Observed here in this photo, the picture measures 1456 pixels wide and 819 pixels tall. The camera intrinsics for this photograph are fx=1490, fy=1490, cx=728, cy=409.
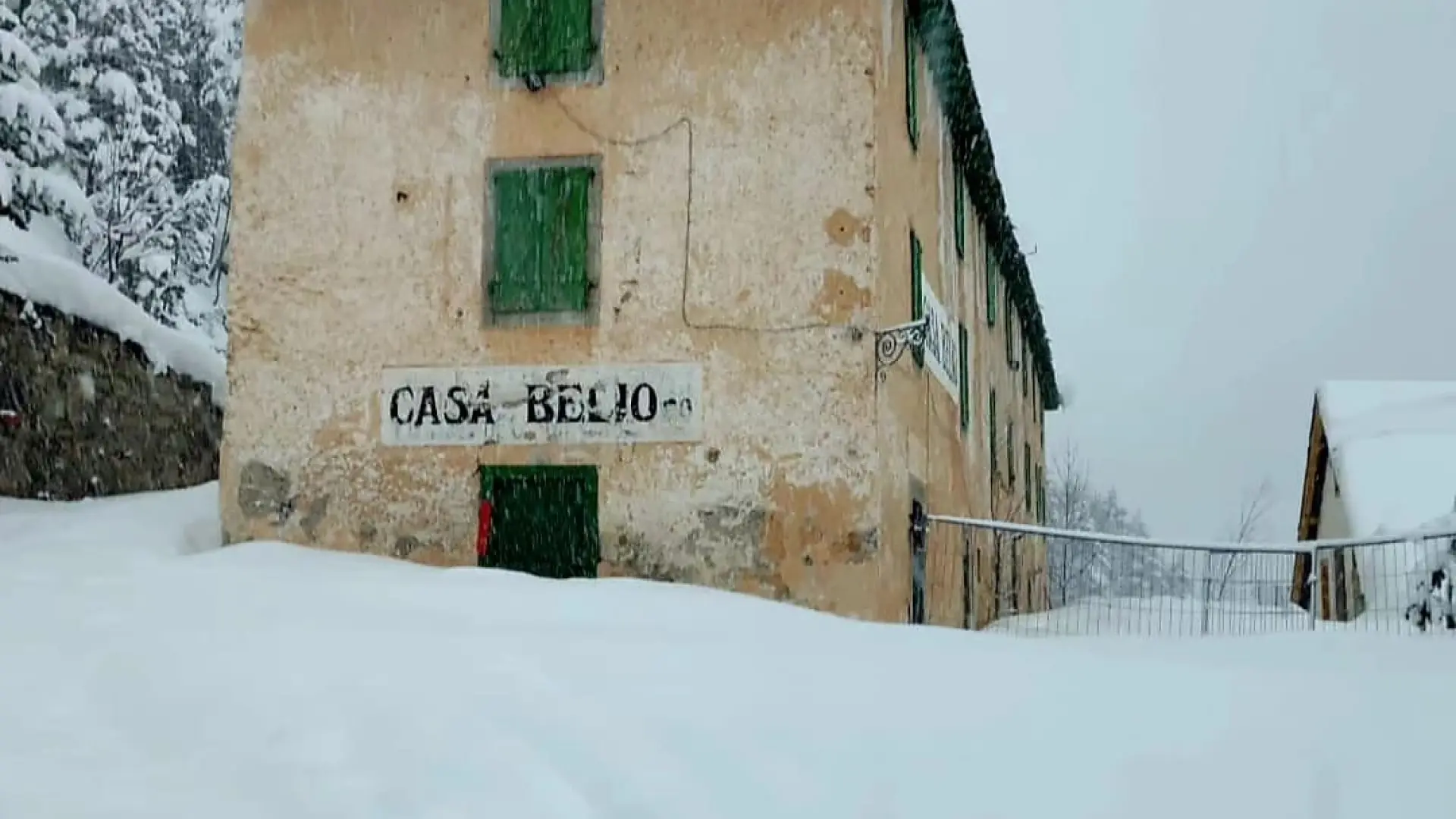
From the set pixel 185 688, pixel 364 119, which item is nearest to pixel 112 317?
pixel 364 119

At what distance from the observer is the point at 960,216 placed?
17359 millimetres

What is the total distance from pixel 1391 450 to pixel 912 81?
11.6 metres

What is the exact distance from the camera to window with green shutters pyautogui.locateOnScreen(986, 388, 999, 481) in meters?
19.9

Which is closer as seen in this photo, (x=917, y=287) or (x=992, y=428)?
(x=917, y=287)

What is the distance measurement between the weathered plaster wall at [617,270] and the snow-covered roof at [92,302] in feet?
11.4

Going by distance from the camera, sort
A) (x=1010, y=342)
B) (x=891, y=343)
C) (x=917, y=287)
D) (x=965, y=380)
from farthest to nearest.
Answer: (x=1010, y=342) → (x=965, y=380) → (x=917, y=287) → (x=891, y=343)

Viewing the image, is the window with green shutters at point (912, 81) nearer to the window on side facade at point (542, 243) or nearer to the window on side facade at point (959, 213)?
the window on side facade at point (959, 213)

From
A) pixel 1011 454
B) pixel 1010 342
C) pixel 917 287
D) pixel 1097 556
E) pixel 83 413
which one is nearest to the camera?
pixel 917 287

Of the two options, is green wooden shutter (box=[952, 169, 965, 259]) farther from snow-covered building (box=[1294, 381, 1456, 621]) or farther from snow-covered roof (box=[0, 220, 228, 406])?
snow-covered roof (box=[0, 220, 228, 406])

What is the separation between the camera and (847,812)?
539 centimetres

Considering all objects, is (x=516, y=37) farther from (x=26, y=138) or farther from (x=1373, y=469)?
(x=1373, y=469)

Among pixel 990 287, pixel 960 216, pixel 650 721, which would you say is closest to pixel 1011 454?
pixel 990 287

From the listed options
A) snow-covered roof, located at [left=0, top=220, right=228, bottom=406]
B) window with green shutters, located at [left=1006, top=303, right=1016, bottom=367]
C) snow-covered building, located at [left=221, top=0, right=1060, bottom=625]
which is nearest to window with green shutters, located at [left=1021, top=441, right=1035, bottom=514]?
window with green shutters, located at [left=1006, top=303, right=1016, bottom=367]

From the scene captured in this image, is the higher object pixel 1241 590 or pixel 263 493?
pixel 263 493
